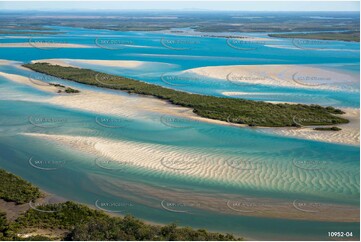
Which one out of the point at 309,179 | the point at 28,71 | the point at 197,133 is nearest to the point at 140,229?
the point at 309,179

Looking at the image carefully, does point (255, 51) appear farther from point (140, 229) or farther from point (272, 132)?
point (140, 229)

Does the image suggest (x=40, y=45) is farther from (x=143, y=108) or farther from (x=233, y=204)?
(x=233, y=204)

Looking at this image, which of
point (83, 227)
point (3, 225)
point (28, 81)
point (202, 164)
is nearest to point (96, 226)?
point (83, 227)

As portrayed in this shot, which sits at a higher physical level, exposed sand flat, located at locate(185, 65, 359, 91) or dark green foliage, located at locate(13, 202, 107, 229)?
exposed sand flat, located at locate(185, 65, 359, 91)

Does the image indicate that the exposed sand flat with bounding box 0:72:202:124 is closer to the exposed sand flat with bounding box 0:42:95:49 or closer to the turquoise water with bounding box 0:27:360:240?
the turquoise water with bounding box 0:27:360:240

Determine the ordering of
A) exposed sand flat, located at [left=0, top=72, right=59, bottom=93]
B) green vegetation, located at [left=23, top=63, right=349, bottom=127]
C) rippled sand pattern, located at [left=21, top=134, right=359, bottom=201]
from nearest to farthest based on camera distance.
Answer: rippled sand pattern, located at [left=21, top=134, right=359, bottom=201]
green vegetation, located at [left=23, top=63, right=349, bottom=127]
exposed sand flat, located at [left=0, top=72, right=59, bottom=93]

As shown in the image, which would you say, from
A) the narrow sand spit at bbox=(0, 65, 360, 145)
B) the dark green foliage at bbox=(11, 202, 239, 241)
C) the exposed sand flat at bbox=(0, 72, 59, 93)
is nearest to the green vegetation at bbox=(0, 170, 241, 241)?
the dark green foliage at bbox=(11, 202, 239, 241)

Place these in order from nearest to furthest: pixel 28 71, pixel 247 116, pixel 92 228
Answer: pixel 92 228, pixel 247 116, pixel 28 71
